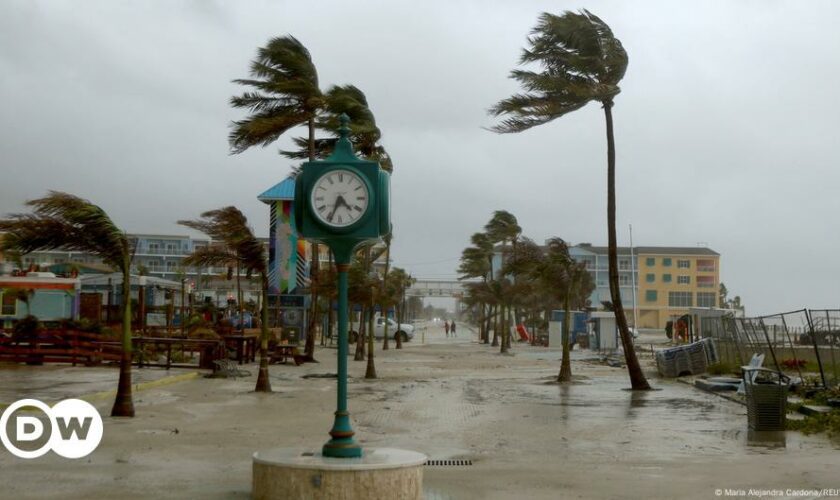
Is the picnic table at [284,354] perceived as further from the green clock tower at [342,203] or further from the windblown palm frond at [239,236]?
the green clock tower at [342,203]

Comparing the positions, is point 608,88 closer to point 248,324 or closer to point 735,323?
Answer: point 735,323

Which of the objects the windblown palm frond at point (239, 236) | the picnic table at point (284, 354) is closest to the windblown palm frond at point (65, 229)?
the windblown palm frond at point (239, 236)

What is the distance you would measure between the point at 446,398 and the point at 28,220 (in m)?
9.54

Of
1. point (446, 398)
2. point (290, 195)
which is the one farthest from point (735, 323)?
point (290, 195)

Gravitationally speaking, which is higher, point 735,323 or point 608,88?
point 608,88

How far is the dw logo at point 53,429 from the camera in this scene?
11.5 metres

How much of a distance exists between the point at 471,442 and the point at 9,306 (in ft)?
92.0

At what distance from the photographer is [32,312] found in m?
35.1

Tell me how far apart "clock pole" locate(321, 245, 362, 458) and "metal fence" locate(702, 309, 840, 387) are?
11742 mm

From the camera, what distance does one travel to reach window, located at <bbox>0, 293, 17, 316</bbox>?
36.0 m

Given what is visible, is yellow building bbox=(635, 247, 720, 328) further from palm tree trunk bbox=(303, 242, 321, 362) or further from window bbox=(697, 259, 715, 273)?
palm tree trunk bbox=(303, 242, 321, 362)

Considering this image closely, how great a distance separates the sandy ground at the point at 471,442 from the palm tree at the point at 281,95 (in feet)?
33.1

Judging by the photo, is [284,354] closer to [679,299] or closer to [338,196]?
[338,196]

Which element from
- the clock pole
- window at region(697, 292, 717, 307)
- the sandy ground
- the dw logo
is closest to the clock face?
the clock pole
